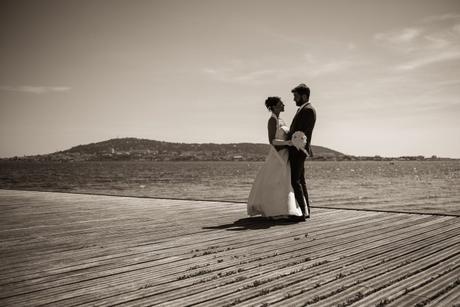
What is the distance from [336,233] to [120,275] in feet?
9.90

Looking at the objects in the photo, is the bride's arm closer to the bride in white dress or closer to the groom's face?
the bride in white dress

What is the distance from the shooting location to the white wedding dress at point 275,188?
6.45 meters

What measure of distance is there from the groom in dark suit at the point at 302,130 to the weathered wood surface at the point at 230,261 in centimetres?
61

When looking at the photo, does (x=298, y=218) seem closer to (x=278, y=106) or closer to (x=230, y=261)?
(x=278, y=106)

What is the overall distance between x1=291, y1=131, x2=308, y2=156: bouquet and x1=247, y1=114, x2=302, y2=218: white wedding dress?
37cm

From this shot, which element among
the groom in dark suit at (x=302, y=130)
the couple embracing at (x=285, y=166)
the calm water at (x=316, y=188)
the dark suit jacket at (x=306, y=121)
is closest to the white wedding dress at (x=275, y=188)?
the couple embracing at (x=285, y=166)

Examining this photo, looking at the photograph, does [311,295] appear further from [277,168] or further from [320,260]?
[277,168]

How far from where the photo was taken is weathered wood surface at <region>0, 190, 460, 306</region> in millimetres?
2805

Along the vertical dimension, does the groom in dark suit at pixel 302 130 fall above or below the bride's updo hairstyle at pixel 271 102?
below

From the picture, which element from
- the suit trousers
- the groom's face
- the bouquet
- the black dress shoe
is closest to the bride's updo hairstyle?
the groom's face

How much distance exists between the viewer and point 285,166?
22.0 feet

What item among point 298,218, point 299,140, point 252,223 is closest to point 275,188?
point 298,218

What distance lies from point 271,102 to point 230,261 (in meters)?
3.72

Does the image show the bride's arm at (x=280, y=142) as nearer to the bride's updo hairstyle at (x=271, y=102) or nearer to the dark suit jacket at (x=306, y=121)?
the dark suit jacket at (x=306, y=121)
